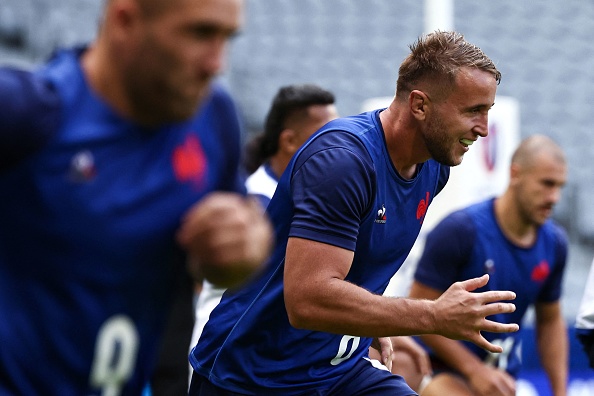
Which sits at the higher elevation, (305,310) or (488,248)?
(305,310)

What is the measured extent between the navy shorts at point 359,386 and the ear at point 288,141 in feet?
5.95

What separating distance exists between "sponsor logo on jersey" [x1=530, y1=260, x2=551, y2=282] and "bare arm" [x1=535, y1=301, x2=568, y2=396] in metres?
0.21

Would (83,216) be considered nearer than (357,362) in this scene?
Yes

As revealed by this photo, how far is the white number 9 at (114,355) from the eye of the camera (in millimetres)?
2283

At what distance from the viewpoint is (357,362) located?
12.9 ft

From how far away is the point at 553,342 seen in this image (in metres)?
5.87

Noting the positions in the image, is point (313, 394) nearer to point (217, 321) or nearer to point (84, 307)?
point (217, 321)

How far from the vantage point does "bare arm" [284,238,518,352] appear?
3.24m

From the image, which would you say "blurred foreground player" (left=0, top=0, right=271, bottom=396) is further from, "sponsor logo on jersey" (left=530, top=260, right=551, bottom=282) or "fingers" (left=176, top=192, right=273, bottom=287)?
"sponsor logo on jersey" (left=530, top=260, right=551, bottom=282)

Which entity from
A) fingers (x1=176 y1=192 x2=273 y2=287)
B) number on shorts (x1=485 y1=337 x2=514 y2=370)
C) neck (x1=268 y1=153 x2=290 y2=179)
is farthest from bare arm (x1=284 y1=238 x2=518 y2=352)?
number on shorts (x1=485 y1=337 x2=514 y2=370)

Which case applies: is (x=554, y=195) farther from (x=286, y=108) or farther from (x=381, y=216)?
(x=381, y=216)

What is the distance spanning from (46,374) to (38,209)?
1.23ft

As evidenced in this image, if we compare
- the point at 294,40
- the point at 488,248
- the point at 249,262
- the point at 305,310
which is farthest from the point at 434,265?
the point at 294,40

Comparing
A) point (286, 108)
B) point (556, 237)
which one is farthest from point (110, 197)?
point (556, 237)
